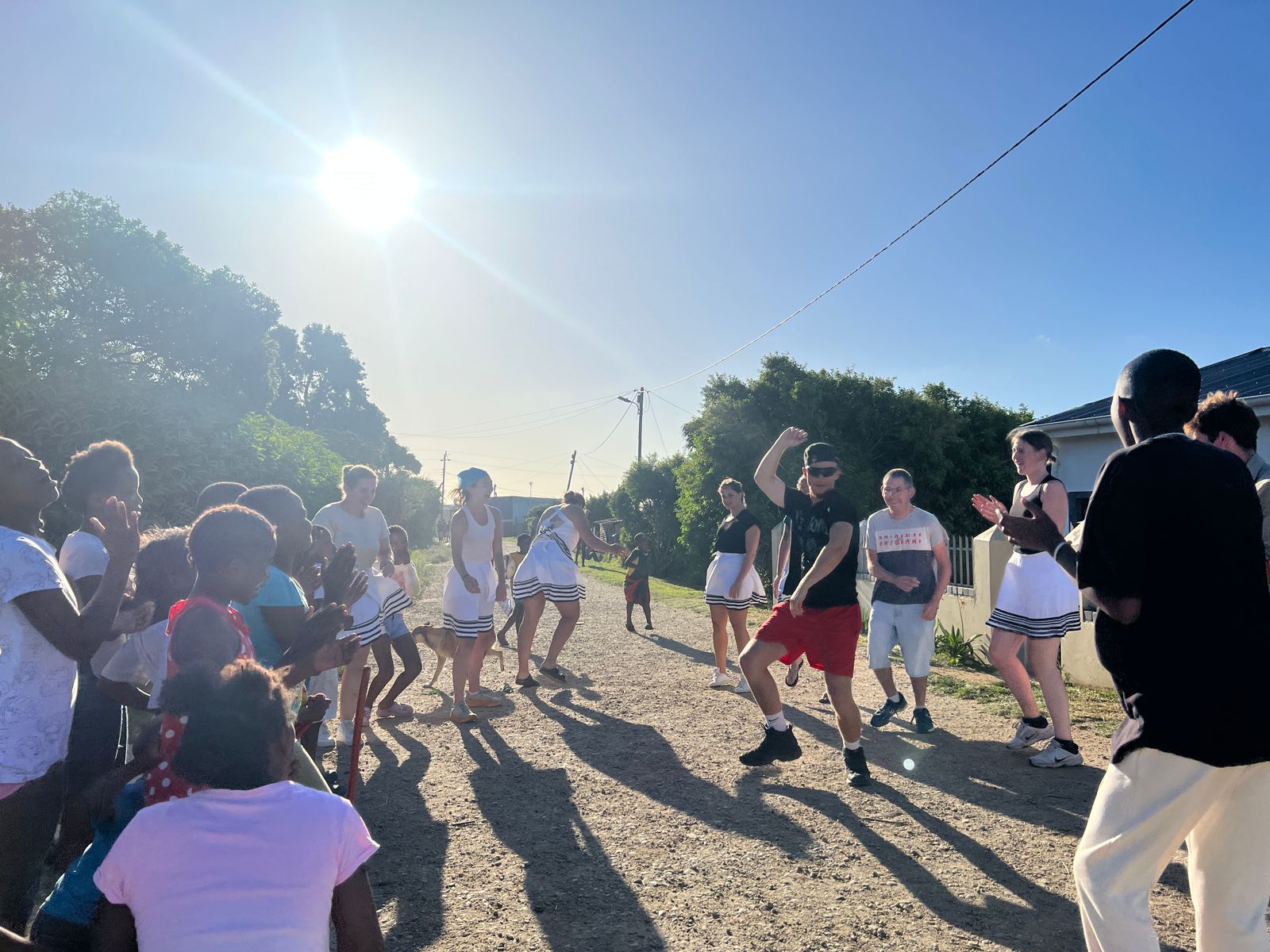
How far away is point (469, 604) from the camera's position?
21.0 feet

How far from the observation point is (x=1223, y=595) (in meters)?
2.05

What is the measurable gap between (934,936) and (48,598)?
3.21 metres

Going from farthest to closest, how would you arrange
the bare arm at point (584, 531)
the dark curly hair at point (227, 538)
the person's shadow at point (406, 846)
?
the bare arm at point (584, 531)
the person's shadow at point (406, 846)
the dark curly hair at point (227, 538)

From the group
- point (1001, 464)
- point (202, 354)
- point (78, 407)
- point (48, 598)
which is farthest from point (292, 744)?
point (1001, 464)

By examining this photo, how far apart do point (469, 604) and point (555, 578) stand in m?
1.29

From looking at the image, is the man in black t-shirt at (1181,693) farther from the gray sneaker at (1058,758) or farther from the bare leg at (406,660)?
the bare leg at (406,660)

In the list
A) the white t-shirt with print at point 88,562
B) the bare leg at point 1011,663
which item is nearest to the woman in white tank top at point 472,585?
the white t-shirt with print at point 88,562

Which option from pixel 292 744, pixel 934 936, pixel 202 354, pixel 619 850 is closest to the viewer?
pixel 292 744

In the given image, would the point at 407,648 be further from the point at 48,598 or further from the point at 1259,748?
the point at 1259,748

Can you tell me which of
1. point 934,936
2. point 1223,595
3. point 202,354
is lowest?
point 934,936

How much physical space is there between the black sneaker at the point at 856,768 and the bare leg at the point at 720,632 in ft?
9.06

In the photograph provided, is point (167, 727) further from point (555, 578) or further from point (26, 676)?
A: point (555, 578)

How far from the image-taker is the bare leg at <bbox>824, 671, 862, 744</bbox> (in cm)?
464

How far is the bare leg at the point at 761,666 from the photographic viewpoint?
469cm
